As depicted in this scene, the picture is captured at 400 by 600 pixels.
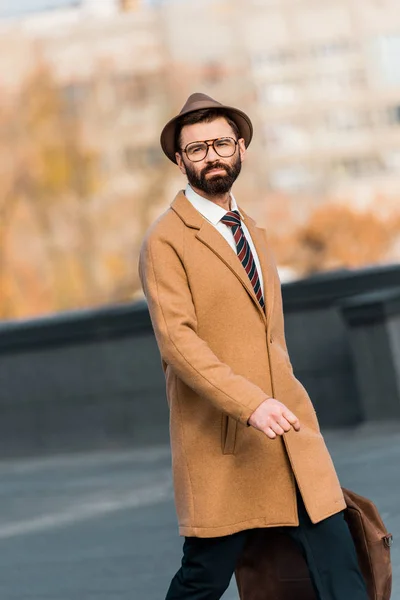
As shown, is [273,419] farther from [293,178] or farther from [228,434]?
[293,178]

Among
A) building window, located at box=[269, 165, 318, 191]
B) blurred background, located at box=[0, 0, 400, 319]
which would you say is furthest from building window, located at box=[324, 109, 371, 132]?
building window, located at box=[269, 165, 318, 191]

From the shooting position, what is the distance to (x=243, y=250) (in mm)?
3939

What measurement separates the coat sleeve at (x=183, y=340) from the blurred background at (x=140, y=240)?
1.78 m

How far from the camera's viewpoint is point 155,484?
9273 millimetres

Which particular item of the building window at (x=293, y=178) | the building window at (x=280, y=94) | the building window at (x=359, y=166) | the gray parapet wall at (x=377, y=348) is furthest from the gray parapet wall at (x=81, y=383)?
the building window at (x=280, y=94)

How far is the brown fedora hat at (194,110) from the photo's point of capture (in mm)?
3881

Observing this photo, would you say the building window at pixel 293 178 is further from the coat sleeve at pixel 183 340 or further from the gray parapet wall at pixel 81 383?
the coat sleeve at pixel 183 340

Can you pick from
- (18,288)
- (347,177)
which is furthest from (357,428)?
(347,177)

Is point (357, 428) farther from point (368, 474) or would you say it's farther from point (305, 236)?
point (305, 236)

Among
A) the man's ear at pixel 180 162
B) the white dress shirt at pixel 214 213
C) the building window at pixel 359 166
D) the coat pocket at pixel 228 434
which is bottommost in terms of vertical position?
the building window at pixel 359 166

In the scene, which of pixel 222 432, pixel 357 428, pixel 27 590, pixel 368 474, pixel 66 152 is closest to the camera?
pixel 222 432

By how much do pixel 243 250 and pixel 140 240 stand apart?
79.5 m

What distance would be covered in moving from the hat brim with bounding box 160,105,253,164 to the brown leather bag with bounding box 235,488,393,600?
1.09 m

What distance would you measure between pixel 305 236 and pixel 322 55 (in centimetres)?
2600
